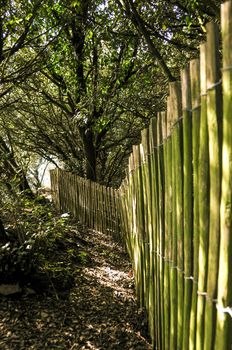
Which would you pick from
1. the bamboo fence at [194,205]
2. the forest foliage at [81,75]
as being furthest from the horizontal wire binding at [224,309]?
the forest foliage at [81,75]

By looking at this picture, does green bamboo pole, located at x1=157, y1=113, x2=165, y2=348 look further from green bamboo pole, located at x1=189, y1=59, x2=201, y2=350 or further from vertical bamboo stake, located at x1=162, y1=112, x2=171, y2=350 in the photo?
green bamboo pole, located at x1=189, y1=59, x2=201, y2=350

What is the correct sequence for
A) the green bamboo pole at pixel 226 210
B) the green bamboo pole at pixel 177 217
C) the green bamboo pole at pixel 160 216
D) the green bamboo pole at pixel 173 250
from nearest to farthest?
the green bamboo pole at pixel 226 210
the green bamboo pole at pixel 177 217
the green bamboo pole at pixel 173 250
the green bamboo pole at pixel 160 216

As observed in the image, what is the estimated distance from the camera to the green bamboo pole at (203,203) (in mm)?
1632

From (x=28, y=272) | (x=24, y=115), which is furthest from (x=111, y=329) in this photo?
(x=24, y=115)

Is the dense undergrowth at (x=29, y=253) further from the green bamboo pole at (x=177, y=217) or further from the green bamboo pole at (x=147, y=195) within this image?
the green bamboo pole at (x=177, y=217)

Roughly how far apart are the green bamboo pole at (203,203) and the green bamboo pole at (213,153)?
0.06 metres

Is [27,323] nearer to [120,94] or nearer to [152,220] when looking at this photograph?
[152,220]

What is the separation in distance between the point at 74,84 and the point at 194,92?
786cm

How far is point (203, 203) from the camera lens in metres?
1.70

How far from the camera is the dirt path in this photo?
3.01 meters

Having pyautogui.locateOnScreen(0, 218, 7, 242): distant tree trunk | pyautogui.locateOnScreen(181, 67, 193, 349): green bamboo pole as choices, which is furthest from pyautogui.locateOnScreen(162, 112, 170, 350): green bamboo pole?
pyautogui.locateOnScreen(0, 218, 7, 242): distant tree trunk

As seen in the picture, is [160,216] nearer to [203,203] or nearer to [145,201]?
[145,201]

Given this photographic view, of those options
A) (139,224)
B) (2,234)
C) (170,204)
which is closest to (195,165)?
(170,204)

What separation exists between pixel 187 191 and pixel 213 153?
0.39m
